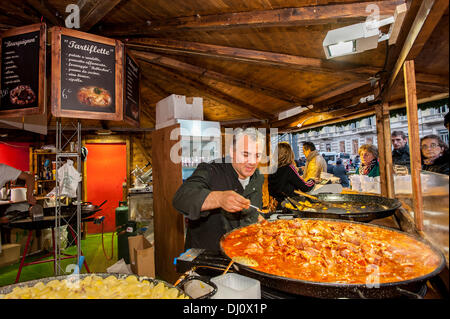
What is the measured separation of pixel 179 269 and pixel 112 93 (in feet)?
9.39

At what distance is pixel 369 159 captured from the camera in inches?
171

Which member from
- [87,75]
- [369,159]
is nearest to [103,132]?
[87,75]

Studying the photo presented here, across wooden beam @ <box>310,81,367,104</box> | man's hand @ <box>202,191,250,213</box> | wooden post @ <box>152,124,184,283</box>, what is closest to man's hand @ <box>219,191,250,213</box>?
man's hand @ <box>202,191,250,213</box>

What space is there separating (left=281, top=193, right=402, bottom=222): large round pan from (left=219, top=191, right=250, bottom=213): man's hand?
79 cm

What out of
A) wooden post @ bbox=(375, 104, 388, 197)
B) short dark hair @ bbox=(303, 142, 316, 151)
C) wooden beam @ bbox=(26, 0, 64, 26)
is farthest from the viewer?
short dark hair @ bbox=(303, 142, 316, 151)

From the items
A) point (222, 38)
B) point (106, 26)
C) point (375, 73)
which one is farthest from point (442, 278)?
point (106, 26)

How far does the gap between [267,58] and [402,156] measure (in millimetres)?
1990

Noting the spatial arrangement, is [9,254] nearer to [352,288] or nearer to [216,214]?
[216,214]

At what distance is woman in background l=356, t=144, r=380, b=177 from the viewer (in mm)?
4195

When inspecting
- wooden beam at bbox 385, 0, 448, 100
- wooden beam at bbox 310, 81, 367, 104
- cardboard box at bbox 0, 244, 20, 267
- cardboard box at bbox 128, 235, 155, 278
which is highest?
wooden beam at bbox 310, 81, 367, 104

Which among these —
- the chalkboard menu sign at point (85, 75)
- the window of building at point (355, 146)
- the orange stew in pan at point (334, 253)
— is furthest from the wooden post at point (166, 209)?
the window of building at point (355, 146)

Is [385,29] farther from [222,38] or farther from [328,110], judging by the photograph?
[328,110]

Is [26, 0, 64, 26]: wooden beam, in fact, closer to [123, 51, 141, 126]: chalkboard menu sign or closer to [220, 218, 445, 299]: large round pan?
[123, 51, 141, 126]: chalkboard menu sign

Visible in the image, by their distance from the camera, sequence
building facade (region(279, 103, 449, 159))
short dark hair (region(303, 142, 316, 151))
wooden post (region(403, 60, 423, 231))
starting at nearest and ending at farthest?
wooden post (region(403, 60, 423, 231)) → building facade (region(279, 103, 449, 159)) → short dark hair (region(303, 142, 316, 151))
